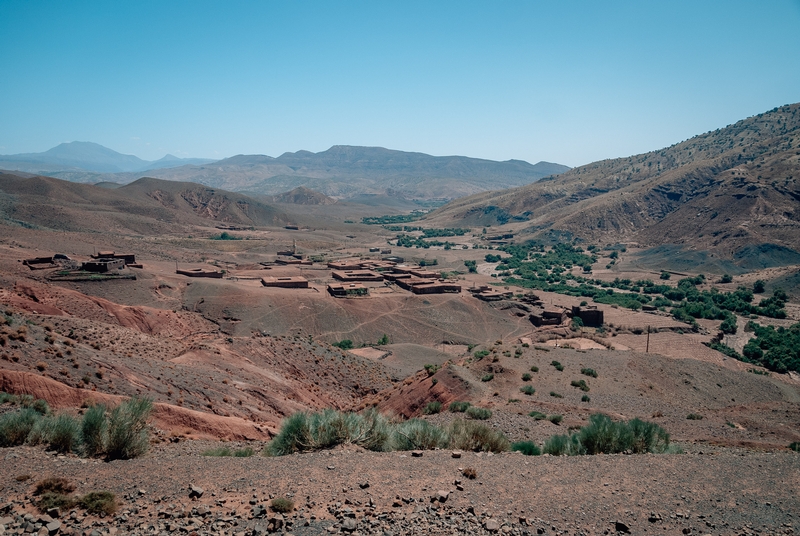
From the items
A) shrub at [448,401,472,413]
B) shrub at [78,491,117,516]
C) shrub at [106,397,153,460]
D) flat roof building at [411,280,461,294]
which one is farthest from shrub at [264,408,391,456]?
flat roof building at [411,280,461,294]

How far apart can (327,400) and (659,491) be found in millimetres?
19629

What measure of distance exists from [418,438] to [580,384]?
45.3 ft

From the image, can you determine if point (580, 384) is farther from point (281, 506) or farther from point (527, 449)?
point (281, 506)

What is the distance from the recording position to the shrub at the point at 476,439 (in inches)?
434

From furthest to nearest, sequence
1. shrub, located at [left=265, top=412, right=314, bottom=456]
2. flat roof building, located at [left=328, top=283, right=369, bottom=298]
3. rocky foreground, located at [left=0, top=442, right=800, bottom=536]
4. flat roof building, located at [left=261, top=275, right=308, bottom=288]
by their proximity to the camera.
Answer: flat roof building, located at [left=261, top=275, right=308, bottom=288] → flat roof building, located at [left=328, top=283, right=369, bottom=298] → shrub, located at [left=265, top=412, right=314, bottom=456] → rocky foreground, located at [left=0, top=442, right=800, bottom=536]

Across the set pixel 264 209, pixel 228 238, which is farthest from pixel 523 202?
pixel 228 238

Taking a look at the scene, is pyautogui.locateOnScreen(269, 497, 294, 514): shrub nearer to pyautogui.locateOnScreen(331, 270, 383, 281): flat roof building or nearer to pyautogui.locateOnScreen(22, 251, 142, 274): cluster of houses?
pyautogui.locateOnScreen(22, 251, 142, 274): cluster of houses

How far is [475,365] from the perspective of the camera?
24172 mm

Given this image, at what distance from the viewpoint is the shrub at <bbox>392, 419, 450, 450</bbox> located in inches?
421

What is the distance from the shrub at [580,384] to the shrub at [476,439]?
11.9 meters

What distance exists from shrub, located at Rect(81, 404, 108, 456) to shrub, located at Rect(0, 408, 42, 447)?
3.25ft

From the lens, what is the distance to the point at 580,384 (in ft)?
73.6

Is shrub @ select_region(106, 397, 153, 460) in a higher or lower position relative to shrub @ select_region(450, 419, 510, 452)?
higher

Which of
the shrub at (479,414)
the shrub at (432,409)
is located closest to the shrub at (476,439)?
the shrub at (479,414)
